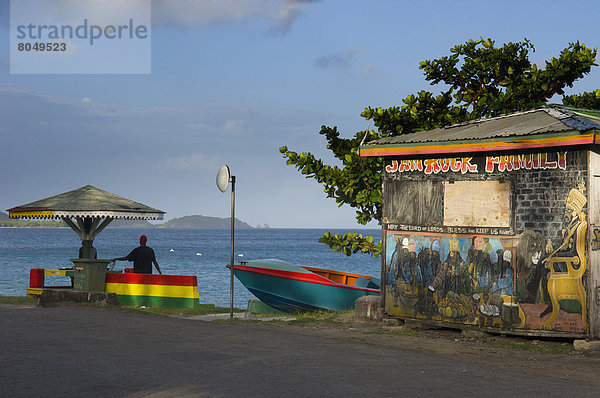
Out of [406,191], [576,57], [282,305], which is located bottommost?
[282,305]

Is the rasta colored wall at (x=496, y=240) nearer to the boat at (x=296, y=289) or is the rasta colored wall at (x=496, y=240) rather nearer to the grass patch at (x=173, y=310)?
the boat at (x=296, y=289)

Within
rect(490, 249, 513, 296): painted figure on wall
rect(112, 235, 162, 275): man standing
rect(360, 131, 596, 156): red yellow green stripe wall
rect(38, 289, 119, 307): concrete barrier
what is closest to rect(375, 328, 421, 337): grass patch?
rect(490, 249, 513, 296): painted figure on wall

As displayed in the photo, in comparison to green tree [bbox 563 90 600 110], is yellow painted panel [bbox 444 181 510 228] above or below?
below

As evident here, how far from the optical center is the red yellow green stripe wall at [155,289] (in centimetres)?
1881

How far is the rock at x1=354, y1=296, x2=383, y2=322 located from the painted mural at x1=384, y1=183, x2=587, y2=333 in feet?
1.88

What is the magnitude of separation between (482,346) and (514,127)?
4131 mm

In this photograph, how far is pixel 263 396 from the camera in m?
7.62

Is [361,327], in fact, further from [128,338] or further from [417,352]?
[128,338]

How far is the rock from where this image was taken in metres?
15.1

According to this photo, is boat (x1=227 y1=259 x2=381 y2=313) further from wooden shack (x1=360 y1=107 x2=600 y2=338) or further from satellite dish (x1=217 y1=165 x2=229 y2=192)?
wooden shack (x1=360 y1=107 x2=600 y2=338)

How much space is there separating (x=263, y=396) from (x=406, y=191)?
7497mm

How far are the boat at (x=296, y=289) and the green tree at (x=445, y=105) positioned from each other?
2.12 m

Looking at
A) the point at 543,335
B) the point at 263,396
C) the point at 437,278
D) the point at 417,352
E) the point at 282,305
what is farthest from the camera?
the point at 282,305

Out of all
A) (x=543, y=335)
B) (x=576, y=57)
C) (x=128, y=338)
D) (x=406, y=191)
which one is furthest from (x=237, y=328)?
(x=576, y=57)
